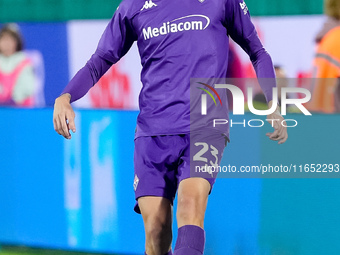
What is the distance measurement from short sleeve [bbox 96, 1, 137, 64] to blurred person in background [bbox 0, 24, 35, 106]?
3.58 metres

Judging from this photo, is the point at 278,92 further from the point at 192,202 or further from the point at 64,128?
the point at 64,128

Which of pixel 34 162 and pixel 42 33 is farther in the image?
pixel 42 33

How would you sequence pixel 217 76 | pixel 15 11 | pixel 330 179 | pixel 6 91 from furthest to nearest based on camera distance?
pixel 15 11, pixel 6 91, pixel 330 179, pixel 217 76

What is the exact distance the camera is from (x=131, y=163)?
4.80 meters

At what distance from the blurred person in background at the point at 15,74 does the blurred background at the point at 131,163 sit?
0.02m

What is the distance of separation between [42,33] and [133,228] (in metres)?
3.09

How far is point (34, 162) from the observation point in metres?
5.16

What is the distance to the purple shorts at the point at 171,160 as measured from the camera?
128 inches

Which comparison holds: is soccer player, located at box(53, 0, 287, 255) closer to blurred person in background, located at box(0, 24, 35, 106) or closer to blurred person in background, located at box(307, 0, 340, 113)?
blurred person in background, located at box(307, 0, 340, 113)

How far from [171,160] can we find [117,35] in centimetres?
67

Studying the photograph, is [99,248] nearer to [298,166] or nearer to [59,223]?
[59,223]

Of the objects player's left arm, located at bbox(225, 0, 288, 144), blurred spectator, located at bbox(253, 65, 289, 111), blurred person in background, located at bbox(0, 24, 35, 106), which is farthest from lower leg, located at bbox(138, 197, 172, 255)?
blurred person in background, located at bbox(0, 24, 35, 106)

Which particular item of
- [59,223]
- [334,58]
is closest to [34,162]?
[59,223]

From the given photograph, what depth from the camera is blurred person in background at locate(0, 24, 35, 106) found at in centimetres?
705
